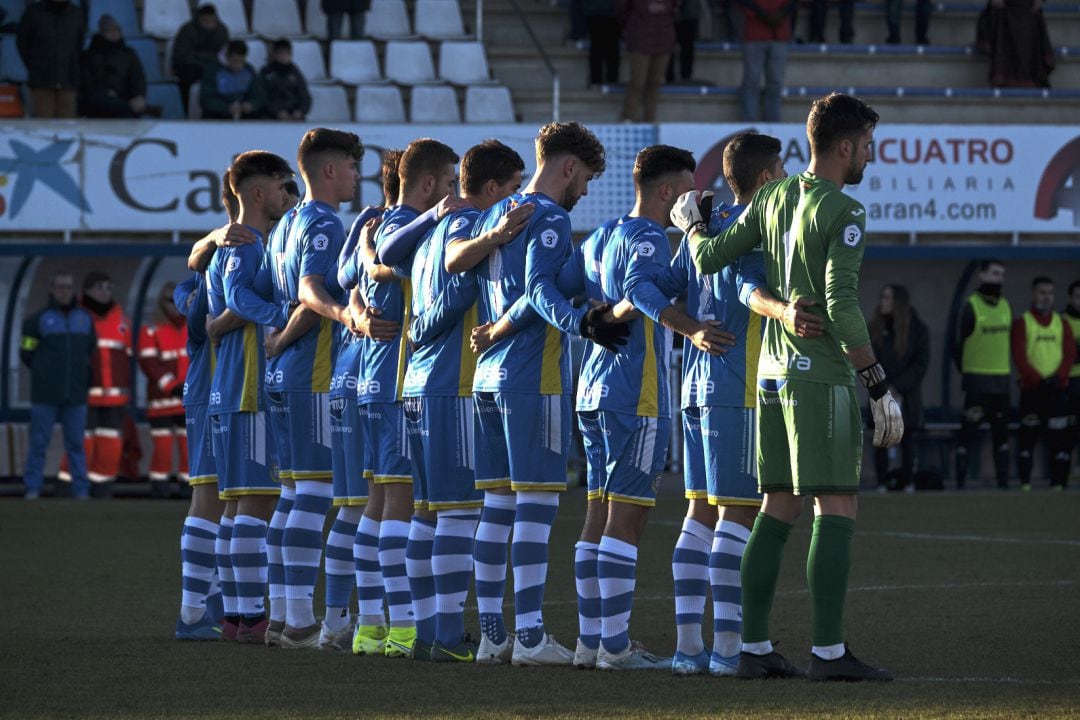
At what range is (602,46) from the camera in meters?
21.1

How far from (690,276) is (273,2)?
50.6 feet

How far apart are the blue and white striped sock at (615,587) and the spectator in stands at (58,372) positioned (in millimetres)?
11565

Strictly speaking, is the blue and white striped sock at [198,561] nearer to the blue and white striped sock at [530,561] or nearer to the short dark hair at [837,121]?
the blue and white striped sock at [530,561]

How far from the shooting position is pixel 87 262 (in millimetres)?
19422

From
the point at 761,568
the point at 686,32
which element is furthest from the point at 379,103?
the point at 761,568

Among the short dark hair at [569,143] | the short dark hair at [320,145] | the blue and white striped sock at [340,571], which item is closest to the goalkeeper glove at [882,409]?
the short dark hair at [569,143]

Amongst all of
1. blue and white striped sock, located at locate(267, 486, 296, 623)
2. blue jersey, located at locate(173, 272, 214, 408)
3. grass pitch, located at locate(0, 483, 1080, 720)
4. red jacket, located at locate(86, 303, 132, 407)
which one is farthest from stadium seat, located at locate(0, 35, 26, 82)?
blue and white striped sock, located at locate(267, 486, 296, 623)

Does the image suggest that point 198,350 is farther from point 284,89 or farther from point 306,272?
point 284,89

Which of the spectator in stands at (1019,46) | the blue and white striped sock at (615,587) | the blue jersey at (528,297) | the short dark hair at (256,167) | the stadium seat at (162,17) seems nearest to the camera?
the blue and white striped sock at (615,587)

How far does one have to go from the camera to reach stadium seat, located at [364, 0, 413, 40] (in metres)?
21.6

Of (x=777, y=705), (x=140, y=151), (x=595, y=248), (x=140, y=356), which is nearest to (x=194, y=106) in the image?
(x=140, y=151)

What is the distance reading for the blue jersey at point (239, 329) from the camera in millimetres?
8312

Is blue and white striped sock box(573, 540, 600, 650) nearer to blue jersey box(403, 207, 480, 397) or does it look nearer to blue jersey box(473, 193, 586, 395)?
blue jersey box(473, 193, 586, 395)

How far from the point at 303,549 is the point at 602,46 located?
45.7ft
